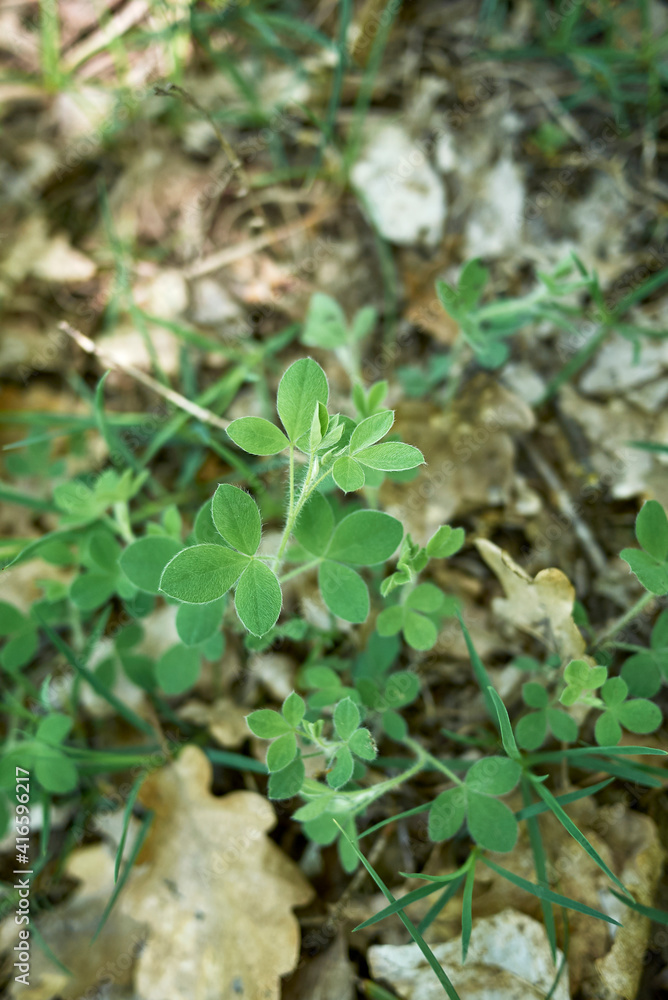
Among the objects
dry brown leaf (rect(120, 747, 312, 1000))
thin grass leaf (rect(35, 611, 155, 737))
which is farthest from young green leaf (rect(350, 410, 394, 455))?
dry brown leaf (rect(120, 747, 312, 1000))

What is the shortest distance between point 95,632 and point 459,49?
2.82m

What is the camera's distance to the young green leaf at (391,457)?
1192mm

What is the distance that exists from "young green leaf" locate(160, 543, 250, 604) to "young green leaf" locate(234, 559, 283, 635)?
3 cm

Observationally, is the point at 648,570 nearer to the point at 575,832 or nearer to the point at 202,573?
the point at 575,832

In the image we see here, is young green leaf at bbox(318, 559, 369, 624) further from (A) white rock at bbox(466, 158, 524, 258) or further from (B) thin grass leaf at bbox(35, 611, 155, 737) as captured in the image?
(A) white rock at bbox(466, 158, 524, 258)

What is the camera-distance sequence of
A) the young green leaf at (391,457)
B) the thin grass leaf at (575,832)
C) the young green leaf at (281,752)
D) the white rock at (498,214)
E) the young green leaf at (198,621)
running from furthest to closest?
1. the white rock at (498,214)
2. the young green leaf at (198,621)
3. the young green leaf at (281,752)
4. the thin grass leaf at (575,832)
5. the young green leaf at (391,457)

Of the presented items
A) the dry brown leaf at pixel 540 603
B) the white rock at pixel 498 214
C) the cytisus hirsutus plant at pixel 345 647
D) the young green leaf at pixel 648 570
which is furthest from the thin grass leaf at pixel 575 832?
the white rock at pixel 498 214

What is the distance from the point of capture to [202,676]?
6.90 ft

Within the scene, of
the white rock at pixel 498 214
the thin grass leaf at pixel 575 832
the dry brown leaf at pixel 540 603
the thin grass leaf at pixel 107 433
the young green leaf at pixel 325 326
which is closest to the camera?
the thin grass leaf at pixel 575 832

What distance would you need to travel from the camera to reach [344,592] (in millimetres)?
1472

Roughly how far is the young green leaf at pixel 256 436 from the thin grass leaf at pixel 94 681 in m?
0.87

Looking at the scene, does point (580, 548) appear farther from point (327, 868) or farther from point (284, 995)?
point (284, 995)

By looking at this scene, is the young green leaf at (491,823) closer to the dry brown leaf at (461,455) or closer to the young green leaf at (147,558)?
the dry brown leaf at (461,455)

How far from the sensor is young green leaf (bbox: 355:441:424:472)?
119 cm
